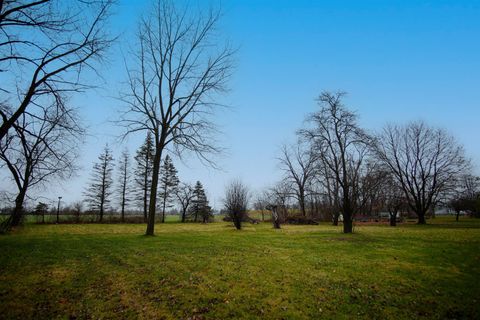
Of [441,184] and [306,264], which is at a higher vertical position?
[441,184]

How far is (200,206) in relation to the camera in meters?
47.9

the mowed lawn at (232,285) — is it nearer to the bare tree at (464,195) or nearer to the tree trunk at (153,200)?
the tree trunk at (153,200)

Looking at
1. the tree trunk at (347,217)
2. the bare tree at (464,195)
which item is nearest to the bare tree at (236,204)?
the tree trunk at (347,217)

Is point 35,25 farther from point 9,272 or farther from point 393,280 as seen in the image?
point 393,280

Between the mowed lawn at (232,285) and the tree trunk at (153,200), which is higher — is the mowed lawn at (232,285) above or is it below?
below

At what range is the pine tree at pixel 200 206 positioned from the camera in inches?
1834

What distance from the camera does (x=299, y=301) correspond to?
5.39m

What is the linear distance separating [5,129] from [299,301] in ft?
31.2

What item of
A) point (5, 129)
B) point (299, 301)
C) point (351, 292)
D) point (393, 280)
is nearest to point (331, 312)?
point (299, 301)

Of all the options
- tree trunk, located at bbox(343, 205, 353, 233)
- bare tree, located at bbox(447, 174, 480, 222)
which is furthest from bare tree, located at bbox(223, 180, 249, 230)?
bare tree, located at bbox(447, 174, 480, 222)

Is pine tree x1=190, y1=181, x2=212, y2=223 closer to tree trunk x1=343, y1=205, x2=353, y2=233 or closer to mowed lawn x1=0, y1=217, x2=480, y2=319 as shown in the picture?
tree trunk x1=343, y1=205, x2=353, y2=233

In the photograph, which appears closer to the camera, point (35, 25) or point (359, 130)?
point (35, 25)

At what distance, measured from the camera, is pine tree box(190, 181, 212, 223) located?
46.6 m

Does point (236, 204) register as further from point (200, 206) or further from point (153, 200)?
point (200, 206)
